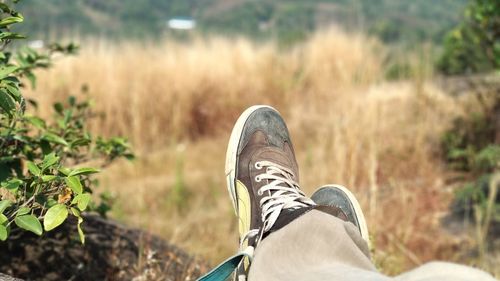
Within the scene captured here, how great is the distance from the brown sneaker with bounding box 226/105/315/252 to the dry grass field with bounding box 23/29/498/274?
643 millimetres

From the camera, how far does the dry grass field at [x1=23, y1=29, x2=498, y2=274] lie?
182 inches

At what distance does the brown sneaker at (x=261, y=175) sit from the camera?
6.33 feet

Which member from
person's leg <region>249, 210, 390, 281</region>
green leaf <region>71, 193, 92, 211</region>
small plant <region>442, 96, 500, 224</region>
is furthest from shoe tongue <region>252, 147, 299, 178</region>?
small plant <region>442, 96, 500, 224</region>

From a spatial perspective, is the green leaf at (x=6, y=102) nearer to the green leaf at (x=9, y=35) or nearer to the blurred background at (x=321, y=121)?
the green leaf at (x=9, y=35)

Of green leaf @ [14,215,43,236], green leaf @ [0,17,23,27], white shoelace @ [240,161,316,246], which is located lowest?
white shoelace @ [240,161,316,246]

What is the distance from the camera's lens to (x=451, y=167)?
561 cm

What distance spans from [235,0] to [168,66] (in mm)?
95011

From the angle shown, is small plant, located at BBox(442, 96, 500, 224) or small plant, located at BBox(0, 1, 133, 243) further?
small plant, located at BBox(442, 96, 500, 224)

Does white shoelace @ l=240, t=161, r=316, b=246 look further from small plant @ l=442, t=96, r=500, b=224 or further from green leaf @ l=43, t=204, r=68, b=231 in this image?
small plant @ l=442, t=96, r=500, b=224

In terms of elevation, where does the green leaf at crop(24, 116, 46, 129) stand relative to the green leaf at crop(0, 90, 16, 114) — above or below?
below

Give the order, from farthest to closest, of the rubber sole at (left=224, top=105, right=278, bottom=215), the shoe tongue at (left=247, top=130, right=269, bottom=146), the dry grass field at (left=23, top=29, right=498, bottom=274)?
the dry grass field at (left=23, top=29, right=498, bottom=274) → the shoe tongue at (left=247, top=130, right=269, bottom=146) → the rubber sole at (left=224, top=105, right=278, bottom=215)

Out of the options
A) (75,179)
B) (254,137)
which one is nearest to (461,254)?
(254,137)

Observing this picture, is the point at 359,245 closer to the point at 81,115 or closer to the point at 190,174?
the point at 81,115

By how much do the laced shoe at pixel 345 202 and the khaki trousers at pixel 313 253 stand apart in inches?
14.7
